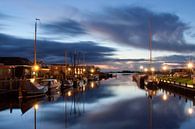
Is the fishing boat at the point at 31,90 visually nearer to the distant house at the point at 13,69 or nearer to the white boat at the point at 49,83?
the white boat at the point at 49,83

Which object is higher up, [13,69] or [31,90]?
[13,69]

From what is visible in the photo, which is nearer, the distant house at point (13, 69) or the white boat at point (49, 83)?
the white boat at point (49, 83)

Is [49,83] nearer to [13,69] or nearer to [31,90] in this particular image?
[31,90]

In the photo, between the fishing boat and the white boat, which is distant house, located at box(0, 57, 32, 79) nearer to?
the white boat

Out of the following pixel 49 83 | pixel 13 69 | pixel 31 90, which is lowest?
pixel 31 90

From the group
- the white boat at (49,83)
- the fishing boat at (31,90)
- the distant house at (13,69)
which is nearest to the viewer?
the fishing boat at (31,90)

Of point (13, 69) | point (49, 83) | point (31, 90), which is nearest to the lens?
point (31, 90)

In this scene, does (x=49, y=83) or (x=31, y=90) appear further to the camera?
(x=49, y=83)

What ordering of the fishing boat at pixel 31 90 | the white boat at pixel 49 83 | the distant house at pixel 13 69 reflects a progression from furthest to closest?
the distant house at pixel 13 69, the white boat at pixel 49 83, the fishing boat at pixel 31 90

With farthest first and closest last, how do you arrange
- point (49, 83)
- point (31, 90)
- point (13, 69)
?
point (13, 69) → point (49, 83) → point (31, 90)

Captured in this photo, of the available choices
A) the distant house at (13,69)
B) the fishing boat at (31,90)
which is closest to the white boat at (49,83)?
the distant house at (13,69)

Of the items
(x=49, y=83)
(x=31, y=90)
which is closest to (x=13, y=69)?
(x=49, y=83)

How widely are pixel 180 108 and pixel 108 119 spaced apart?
14639 millimetres

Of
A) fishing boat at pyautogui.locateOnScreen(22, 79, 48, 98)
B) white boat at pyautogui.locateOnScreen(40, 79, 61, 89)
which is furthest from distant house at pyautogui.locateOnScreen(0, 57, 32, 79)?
fishing boat at pyautogui.locateOnScreen(22, 79, 48, 98)
